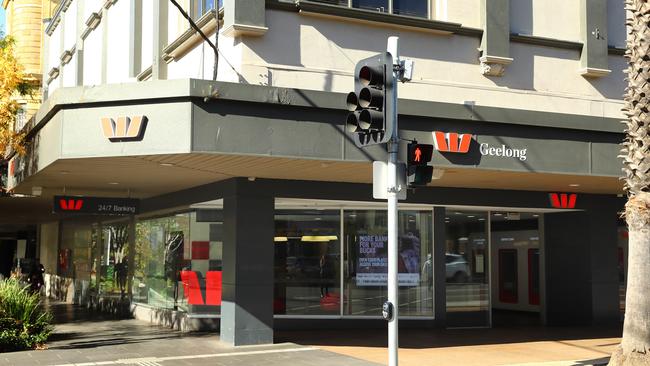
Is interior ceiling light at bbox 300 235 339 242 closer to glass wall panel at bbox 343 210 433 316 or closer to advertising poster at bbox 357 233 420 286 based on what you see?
glass wall panel at bbox 343 210 433 316

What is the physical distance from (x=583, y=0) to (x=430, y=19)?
4203 mm

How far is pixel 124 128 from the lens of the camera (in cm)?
1286

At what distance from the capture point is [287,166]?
14242 millimetres

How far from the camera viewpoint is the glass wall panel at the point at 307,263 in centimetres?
1830

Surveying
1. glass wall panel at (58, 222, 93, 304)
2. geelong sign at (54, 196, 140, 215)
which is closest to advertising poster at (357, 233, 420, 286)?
geelong sign at (54, 196, 140, 215)

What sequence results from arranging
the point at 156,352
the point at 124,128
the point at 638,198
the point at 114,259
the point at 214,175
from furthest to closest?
1. the point at 114,259
2. the point at 214,175
3. the point at 156,352
4. the point at 124,128
5. the point at 638,198

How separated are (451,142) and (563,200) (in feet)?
19.9

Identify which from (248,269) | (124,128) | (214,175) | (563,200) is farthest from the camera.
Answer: (563,200)

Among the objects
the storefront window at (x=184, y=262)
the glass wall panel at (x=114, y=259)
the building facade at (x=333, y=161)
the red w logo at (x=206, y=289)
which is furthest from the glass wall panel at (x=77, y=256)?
the red w logo at (x=206, y=289)

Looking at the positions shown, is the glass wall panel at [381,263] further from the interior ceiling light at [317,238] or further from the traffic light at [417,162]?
the traffic light at [417,162]

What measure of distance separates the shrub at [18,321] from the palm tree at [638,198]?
10786 millimetres

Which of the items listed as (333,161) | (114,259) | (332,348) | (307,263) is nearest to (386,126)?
(333,161)

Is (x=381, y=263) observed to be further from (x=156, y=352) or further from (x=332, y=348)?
(x=156, y=352)

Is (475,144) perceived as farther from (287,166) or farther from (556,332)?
(556,332)
